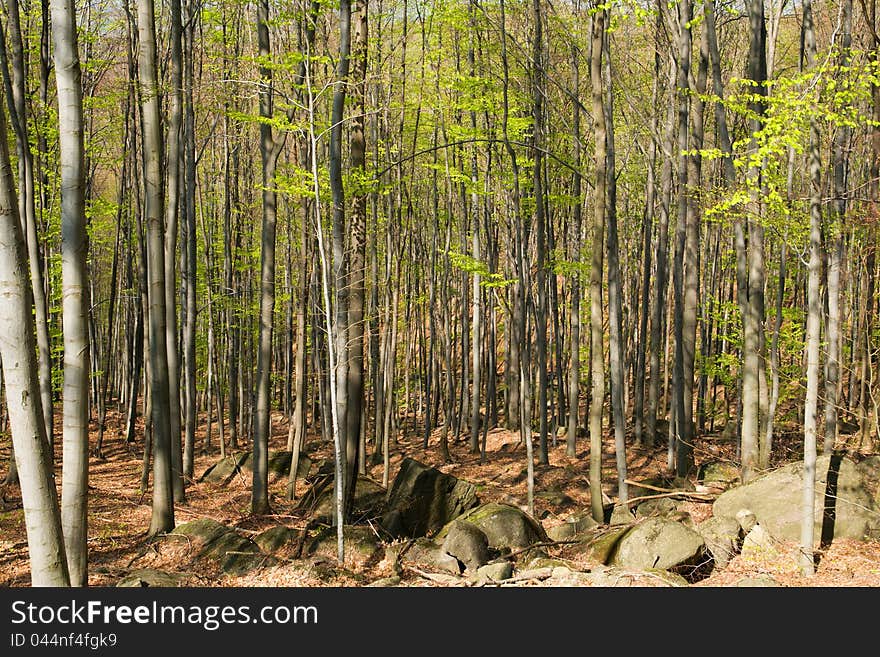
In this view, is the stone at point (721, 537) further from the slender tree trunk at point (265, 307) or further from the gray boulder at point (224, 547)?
the slender tree trunk at point (265, 307)

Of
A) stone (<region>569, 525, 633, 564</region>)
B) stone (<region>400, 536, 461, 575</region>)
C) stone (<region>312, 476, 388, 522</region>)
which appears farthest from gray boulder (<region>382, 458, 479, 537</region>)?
stone (<region>569, 525, 633, 564</region>)

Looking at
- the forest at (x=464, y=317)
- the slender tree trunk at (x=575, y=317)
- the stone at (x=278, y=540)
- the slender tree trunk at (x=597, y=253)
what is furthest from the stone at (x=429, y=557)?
the slender tree trunk at (x=575, y=317)

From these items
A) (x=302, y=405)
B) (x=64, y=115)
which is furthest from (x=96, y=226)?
(x=64, y=115)

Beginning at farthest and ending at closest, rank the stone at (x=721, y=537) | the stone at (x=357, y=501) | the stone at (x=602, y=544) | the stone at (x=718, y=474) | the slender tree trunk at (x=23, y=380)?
the stone at (x=718, y=474) < the stone at (x=357, y=501) < the stone at (x=602, y=544) < the stone at (x=721, y=537) < the slender tree trunk at (x=23, y=380)

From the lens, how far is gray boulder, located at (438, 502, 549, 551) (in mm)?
10195

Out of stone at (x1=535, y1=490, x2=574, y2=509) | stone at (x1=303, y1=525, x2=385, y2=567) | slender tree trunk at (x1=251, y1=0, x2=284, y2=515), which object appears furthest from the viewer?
stone at (x1=535, y1=490, x2=574, y2=509)

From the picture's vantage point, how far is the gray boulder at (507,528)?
33.4ft

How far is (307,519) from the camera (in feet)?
41.3

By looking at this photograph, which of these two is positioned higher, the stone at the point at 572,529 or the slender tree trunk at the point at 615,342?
→ the slender tree trunk at the point at 615,342

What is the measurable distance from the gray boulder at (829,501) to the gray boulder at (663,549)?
4.67 ft

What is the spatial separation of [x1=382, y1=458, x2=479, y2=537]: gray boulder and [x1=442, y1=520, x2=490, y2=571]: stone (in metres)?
2.21

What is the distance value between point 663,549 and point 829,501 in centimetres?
281

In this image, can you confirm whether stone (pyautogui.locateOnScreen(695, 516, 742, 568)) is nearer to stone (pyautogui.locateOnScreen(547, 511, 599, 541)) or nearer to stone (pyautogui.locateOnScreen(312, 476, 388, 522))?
stone (pyautogui.locateOnScreen(547, 511, 599, 541))

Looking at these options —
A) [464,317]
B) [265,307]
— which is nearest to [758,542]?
[265,307]
